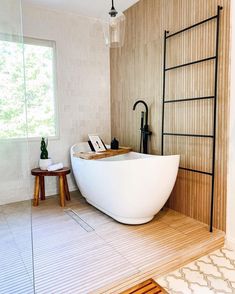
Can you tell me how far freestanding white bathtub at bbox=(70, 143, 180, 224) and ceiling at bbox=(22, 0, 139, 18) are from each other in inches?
82.5

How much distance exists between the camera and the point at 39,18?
329 centimetres

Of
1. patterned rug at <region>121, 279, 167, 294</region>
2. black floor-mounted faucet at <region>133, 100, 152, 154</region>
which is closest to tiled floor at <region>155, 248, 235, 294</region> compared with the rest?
Result: patterned rug at <region>121, 279, 167, 294</region>

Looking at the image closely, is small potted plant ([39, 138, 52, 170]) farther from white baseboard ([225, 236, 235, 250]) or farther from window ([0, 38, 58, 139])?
white baseboard ([225, 236, 235, 250])

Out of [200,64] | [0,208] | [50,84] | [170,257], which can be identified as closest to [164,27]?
[200,64]

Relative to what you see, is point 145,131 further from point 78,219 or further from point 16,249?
point 16,249

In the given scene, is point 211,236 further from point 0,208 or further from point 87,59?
point 87,59

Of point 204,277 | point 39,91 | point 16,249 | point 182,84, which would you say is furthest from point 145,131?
point 16,249

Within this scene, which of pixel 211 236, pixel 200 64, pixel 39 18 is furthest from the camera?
pixel 39 18

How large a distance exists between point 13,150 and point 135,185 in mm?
1491

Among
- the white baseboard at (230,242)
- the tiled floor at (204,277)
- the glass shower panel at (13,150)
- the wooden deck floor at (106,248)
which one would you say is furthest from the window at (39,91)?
the white baseboard at (230,242)

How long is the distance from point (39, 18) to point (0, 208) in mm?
2502

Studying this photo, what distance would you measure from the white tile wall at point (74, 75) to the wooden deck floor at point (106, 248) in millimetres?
1156

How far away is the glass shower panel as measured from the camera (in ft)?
6.90

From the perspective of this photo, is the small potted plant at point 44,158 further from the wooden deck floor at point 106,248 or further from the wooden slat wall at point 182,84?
the wooden slat wall at point 182,84
